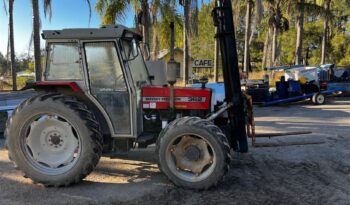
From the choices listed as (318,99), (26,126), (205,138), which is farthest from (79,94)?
(318,99)

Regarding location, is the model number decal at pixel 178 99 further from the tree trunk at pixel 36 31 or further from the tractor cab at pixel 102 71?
the tree trunk at pixel 36 31

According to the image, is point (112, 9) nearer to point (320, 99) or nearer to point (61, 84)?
point (320, 99)

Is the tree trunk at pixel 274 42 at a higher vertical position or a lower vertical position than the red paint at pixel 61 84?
higher

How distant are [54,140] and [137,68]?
1707 millimetres

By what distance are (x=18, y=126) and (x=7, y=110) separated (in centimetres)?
468

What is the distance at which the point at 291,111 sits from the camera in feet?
48.9

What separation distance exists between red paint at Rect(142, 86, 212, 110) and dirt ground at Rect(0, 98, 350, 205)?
111 cm

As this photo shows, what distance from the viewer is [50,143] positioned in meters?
5.87

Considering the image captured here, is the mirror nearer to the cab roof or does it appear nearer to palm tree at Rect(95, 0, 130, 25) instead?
the cab roof

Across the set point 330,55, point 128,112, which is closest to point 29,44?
point 128,112

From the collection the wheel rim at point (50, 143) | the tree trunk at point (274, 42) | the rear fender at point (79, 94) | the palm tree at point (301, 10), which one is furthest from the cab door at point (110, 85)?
the tree trunk at point (274, 42)

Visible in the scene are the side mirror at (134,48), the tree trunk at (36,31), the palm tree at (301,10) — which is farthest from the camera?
the palm tree at (301,10)

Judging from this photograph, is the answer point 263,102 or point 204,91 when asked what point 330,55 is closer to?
point 263,102

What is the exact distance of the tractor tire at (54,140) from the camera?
5531 millimetres
